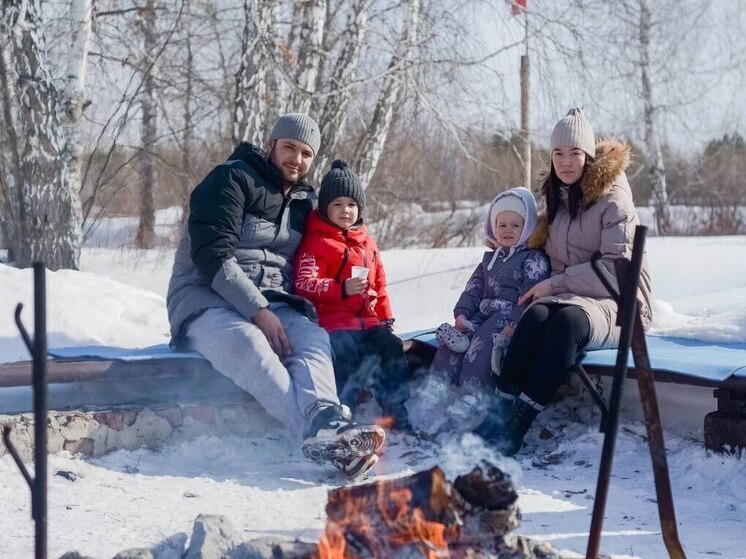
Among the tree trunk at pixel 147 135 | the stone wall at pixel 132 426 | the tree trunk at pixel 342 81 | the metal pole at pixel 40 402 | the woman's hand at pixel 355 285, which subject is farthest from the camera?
the tree trunk at pixel 147 135

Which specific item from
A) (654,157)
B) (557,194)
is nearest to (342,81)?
(557,194)

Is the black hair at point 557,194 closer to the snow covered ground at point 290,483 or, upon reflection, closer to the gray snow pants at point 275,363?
the snow covered ground at point 290,483

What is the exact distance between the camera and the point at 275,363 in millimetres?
4008

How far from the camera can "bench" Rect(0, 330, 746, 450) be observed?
12.5ft

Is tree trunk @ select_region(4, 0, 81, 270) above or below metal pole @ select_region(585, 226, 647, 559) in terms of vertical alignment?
above

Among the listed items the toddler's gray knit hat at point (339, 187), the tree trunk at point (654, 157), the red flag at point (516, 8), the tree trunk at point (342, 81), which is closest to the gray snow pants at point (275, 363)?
the toddler's gray knit hat at point (339, 187)

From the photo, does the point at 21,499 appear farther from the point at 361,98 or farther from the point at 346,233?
the point at 361,98

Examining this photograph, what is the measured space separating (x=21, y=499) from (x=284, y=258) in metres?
1.66

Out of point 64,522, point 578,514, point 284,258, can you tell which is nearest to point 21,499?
point 64,522

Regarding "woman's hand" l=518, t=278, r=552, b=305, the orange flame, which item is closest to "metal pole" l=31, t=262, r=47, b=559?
the orange flame

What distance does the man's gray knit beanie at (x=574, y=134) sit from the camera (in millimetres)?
4340

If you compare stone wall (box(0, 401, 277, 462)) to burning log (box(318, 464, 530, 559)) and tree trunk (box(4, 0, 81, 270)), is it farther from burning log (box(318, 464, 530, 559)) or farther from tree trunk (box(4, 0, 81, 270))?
tree trunk (box(4, 0, 81, 270))

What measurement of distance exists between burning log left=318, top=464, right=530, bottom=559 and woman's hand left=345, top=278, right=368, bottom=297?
76.4 inches

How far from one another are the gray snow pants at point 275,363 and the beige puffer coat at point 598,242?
104 centimetres
